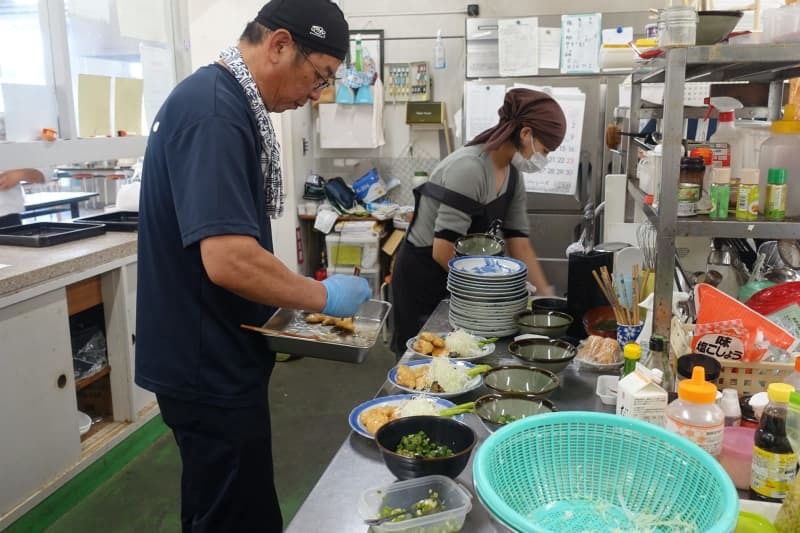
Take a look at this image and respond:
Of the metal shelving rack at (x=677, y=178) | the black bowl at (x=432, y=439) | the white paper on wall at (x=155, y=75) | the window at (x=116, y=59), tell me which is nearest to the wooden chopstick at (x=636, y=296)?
the metal shelving rack at (x=677, y=178)

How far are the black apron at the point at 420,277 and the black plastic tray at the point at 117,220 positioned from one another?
131cm

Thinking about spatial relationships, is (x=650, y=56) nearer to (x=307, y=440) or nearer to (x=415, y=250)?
(x=415, y=250)

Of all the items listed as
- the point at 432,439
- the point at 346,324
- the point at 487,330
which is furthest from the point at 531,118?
the point at 432,439

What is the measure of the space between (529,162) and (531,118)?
0.20m

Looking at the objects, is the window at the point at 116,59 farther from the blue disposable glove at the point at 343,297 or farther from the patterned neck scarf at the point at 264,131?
the blue disposable glove at the point at 343,297

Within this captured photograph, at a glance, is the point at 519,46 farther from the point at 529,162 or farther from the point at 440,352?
the point at 440,352

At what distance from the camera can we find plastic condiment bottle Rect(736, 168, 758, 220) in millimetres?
1556

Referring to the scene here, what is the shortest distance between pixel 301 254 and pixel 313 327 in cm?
336

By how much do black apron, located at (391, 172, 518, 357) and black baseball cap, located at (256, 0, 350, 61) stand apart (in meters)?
1.02

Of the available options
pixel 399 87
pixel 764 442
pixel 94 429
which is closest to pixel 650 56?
pixel 764 442

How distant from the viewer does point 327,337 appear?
1.82m

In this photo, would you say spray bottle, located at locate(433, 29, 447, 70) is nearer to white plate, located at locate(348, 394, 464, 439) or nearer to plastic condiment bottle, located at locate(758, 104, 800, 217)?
plastic condiment bottle, located at locate(758, 104, 800, 217)

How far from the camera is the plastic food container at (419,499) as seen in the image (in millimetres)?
1088

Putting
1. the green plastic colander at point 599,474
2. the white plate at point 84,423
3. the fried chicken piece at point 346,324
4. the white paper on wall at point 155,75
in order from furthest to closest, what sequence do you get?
the white paper on wall at point 155,75, the white plate at point 84,423, the fried chicken piece at point 346,324, the green plastic colander at point 599,474
